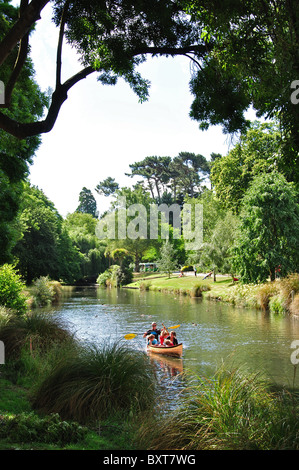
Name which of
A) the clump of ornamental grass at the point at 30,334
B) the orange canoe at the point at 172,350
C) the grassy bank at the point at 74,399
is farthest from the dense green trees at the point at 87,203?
the grassy bank at the point at 74,399

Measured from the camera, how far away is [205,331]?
21.1 meters

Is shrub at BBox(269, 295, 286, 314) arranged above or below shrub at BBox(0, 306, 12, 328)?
below

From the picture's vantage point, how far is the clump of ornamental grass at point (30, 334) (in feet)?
34.5

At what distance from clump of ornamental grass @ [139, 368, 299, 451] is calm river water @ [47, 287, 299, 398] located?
2.26m

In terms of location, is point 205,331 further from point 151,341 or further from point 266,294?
point 266,294

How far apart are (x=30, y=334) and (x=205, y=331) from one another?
39.1 feet

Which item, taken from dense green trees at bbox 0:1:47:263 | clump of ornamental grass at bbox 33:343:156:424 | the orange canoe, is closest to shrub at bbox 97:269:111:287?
dense green trees at bbox 0:1:47:263

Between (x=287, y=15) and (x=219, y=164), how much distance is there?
31837 mm

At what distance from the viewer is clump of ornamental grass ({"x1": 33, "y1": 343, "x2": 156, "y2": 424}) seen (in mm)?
7038

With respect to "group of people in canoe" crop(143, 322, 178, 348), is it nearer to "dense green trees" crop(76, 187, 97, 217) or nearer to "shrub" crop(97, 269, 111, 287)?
"shrub" crop(97, 269, 111, 287)

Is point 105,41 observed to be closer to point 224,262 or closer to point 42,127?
point 42,127

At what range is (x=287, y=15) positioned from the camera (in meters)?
5.75

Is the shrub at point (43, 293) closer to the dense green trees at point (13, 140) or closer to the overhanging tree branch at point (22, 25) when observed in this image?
the dense green trees at point (13, 140)
